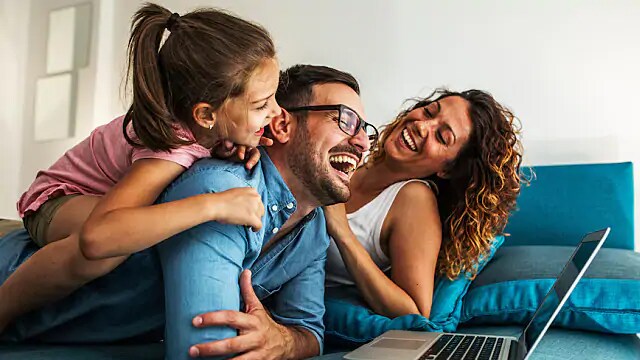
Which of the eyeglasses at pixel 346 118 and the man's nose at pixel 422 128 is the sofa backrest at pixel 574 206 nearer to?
the man's nose at pixel 422 128

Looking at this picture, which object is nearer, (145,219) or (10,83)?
(145,219)

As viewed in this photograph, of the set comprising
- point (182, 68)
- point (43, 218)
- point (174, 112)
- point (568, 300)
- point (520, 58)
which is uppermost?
point (520, 58)

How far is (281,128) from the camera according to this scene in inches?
60.7

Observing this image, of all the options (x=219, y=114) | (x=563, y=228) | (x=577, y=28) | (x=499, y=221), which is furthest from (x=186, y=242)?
(x=577, y=28)

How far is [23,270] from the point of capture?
4.46ft

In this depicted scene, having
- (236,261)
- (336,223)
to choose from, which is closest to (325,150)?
(336,223)

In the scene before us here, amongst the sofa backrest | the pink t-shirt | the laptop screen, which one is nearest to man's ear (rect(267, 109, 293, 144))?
the pink t-shirt

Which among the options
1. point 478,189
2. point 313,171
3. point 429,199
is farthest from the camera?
point 478,189

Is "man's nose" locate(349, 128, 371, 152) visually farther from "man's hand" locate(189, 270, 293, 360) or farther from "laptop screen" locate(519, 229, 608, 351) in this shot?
"laptop screen" locate(519, 229, 608, 351)

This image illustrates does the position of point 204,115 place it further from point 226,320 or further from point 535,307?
point 535,307

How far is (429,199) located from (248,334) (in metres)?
0.98

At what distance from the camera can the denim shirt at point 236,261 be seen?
3.80ft

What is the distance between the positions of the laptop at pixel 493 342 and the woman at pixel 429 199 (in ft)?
1.30

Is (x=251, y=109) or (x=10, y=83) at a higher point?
(x=251, y=109)
